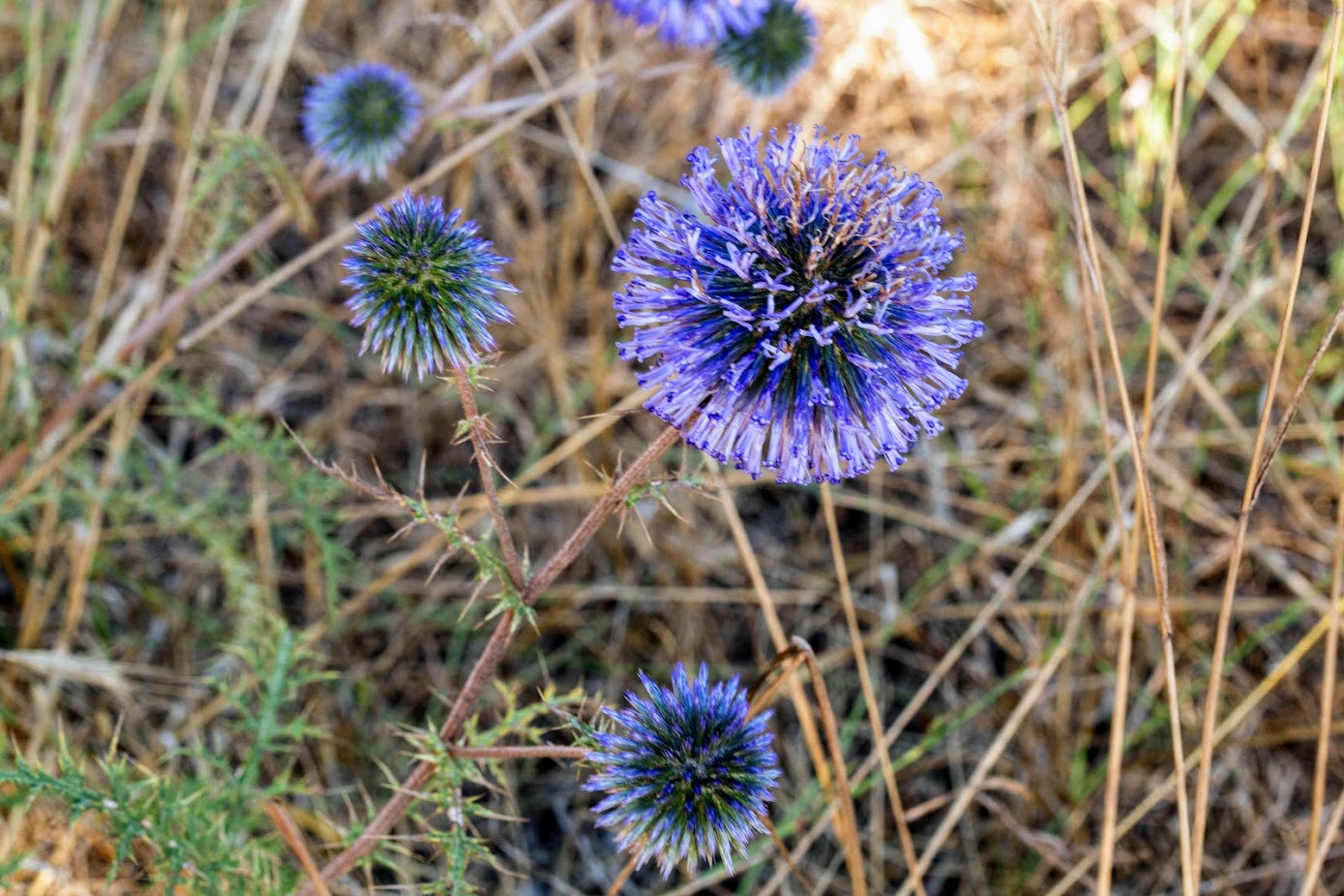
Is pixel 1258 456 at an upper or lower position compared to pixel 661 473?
lower

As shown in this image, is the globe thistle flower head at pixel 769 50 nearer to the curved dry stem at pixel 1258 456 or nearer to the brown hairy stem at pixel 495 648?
Result: the curved dry stem at pixel 1258 456

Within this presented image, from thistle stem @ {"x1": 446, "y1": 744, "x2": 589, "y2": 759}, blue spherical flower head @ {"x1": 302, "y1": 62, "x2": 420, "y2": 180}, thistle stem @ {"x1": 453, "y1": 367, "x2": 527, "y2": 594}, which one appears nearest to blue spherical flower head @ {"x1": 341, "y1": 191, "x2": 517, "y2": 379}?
thistle stem @ {"x1": 453, "y1": 367, "x2": 527, "y2": 594}

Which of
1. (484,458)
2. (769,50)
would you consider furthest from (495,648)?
(769,50)

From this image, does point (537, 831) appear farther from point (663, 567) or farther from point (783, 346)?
point (783, 346)

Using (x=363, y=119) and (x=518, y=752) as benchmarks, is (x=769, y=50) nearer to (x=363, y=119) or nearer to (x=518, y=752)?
(x=363, y=119)

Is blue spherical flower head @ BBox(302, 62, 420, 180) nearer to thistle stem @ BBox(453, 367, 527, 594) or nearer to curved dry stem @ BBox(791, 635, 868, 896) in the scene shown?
thistle stem @ BBox(453, 367, 527, 594)
